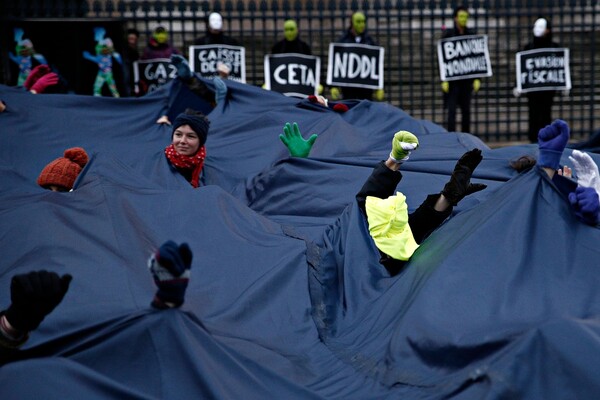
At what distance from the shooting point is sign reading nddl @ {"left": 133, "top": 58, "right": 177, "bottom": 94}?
43.3 ft

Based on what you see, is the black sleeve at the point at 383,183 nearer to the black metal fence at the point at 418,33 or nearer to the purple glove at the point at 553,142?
the purple glove at the point at 553,142

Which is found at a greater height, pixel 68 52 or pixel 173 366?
pixel 68 52

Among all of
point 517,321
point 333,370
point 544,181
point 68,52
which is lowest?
point 333,370

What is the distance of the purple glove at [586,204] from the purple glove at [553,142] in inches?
10.0

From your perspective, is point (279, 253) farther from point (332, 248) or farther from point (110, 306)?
point (110, 306)

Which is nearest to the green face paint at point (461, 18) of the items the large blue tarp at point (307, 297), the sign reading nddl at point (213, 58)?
the sign reading nddl at point (213, 58)

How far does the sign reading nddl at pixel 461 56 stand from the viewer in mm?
13352

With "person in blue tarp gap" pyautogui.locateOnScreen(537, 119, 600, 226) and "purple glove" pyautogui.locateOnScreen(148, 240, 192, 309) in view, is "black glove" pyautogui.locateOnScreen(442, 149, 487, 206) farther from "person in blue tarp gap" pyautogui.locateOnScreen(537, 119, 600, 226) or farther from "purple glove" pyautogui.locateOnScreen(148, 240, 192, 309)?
"purple glove" pyautogui.locateOnScreen(148, 240, 192, 309)

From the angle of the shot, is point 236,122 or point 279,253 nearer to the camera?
point 279,253

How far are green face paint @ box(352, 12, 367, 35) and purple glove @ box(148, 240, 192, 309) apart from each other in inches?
344

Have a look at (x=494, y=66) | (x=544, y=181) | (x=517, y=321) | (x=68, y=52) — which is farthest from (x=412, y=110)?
(x=517, y=321)

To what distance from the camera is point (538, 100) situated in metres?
13.9

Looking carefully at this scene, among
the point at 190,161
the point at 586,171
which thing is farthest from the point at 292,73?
the point at 586,171

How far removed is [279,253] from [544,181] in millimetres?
1612
